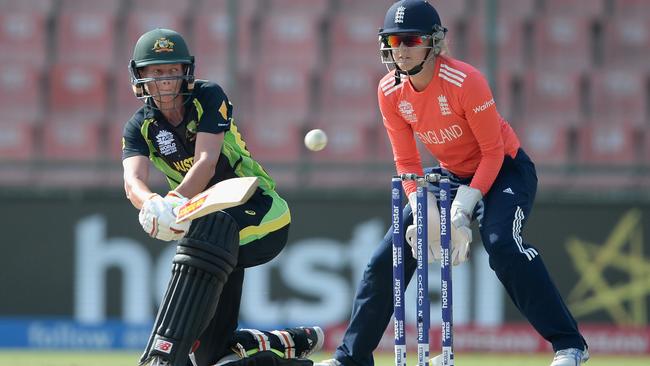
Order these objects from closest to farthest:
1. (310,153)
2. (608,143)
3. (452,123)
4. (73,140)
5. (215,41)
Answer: (452,123) < (310,153) < (73,140) < (608,143) < (215,41)

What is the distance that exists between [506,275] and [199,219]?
1237 millimetres

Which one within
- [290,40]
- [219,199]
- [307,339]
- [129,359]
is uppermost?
[290,40]

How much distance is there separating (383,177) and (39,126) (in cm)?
318

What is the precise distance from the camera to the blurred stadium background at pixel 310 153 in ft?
28.3

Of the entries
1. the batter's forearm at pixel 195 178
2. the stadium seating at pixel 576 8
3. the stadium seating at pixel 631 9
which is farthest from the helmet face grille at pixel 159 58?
the stadium seating at pixel 631 9

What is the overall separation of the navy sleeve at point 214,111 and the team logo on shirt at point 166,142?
6.5 inches

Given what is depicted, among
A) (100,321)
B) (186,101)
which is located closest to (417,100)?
(186,101)

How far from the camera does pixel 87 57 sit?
1141 centimetres

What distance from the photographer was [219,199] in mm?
4027

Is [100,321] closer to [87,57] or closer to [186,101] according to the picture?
[87,57]

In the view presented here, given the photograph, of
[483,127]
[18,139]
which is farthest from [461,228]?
[18,139]

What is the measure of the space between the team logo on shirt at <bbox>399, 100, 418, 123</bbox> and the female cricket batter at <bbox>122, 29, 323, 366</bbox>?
1.96ft

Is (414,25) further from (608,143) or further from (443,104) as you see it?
(608,143)

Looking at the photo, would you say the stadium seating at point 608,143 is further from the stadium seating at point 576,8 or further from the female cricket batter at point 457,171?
the female cricket batter at point 457,171
